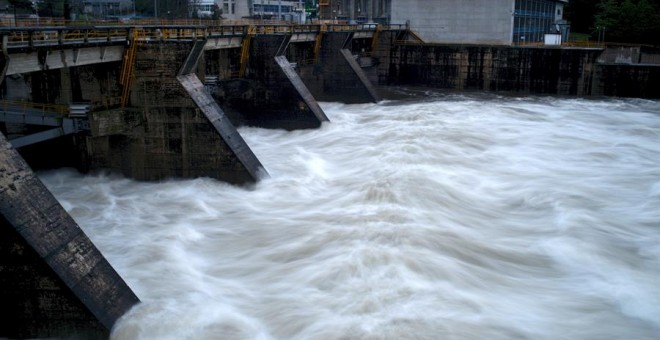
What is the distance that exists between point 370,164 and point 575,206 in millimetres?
6690

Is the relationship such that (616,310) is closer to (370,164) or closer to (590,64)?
(370,164)

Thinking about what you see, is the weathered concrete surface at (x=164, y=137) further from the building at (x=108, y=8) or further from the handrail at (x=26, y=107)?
the building at (x=108, y=8)

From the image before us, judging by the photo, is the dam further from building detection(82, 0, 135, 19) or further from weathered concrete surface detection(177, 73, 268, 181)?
building detection(82, 0, 135, 19)

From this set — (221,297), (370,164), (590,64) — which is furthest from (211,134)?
(590,64)

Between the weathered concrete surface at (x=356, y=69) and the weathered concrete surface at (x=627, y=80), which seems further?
the weathered concrete surface at (x=627, y=80)

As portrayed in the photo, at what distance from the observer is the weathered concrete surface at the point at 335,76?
34.7 metres

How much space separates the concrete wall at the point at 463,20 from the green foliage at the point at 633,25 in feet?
35.4

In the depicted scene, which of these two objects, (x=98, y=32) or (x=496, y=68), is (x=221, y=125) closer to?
(x=98, y=32)

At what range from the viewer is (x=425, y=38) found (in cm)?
4481

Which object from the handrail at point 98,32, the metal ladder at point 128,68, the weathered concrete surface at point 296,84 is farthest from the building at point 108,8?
the metal ladder at point 128,68

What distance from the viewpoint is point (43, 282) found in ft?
32.0

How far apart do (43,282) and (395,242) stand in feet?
21.5

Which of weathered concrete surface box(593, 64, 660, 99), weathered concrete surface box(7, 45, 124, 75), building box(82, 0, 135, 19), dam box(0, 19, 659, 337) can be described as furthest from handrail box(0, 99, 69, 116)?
weathered concrete surface box(593, 64, 660, 99)

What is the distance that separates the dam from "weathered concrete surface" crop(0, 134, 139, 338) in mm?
18
